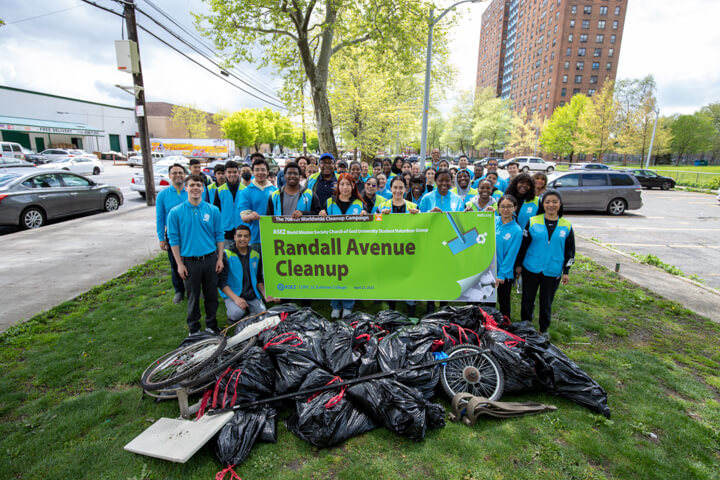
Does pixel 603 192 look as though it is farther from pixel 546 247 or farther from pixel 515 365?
pixel 515 365

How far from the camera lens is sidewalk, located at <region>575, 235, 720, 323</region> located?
5.64 metres

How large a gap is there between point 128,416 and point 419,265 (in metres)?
3.50

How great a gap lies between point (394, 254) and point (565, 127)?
2338 inches

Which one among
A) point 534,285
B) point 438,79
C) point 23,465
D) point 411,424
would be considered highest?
point 438,79

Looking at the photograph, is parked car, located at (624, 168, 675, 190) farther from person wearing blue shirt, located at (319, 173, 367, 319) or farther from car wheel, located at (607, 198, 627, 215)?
person wearing blue shirt, located at (319, 173, 367, 319)

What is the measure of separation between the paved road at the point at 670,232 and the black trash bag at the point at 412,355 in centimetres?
700

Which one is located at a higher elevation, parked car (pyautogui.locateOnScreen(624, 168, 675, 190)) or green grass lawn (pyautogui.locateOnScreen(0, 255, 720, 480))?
parked car (pyautogui.locateOnScreen(624, 168, 675, 190))

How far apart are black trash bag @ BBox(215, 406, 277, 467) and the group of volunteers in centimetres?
176


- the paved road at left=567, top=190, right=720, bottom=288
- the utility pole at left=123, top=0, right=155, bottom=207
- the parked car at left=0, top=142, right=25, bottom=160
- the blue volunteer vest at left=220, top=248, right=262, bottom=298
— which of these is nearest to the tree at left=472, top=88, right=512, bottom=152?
the paved road at left=567, top=190, right=720, bottom=288

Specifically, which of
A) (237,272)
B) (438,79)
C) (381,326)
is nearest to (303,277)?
(237,272)

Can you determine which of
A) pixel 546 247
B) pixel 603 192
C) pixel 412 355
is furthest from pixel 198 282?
pixel 603 192

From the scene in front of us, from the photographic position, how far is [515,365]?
3.28 metres

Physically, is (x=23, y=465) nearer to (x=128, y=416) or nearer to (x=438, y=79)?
(x=128, y=416)

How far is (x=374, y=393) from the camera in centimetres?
293
